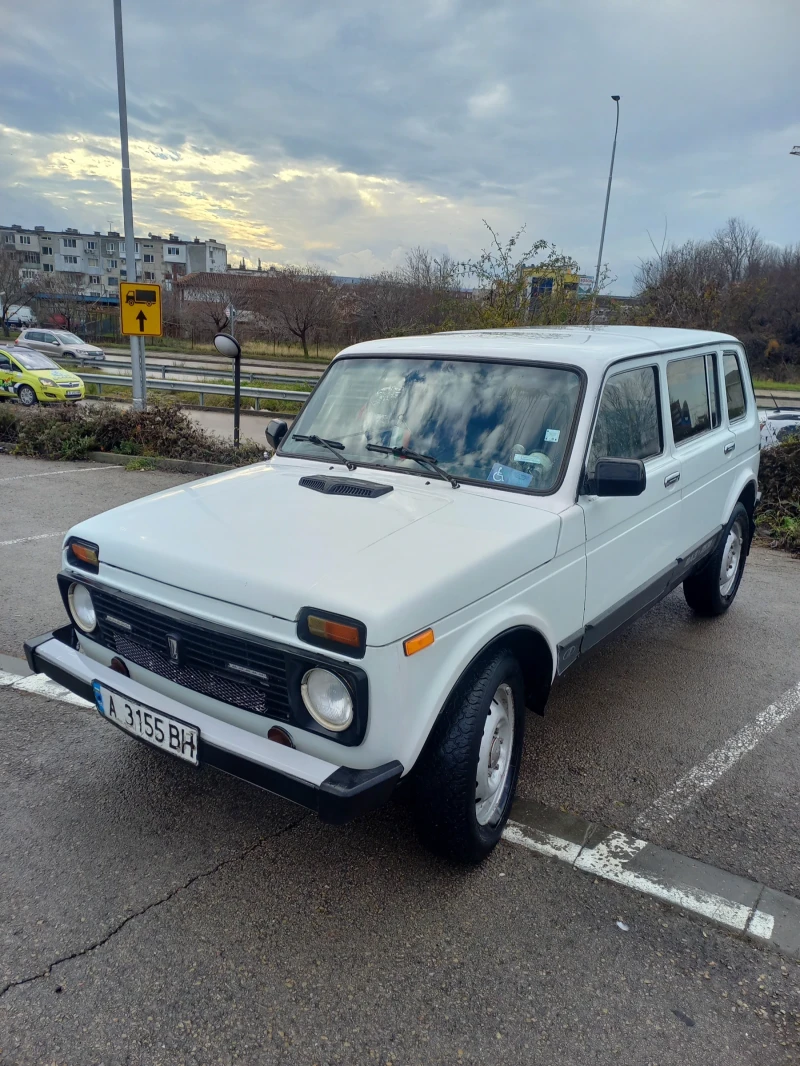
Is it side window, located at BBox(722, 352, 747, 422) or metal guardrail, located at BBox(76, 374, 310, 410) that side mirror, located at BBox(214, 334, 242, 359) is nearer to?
side window, located at BBox(722, 352, 747, 422)

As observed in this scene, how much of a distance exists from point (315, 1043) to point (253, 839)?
96 centimetres

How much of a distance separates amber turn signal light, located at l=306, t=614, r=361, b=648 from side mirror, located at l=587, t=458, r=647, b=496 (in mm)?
1454

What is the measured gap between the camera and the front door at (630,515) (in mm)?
3402

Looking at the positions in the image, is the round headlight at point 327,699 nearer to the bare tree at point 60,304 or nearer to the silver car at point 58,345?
the silver car at point 58,345

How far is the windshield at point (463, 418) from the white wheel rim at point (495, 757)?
94cm

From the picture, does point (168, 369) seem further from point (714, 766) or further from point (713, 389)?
point (714, 766)

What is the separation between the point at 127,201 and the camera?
1363cm

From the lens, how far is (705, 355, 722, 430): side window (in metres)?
4.88

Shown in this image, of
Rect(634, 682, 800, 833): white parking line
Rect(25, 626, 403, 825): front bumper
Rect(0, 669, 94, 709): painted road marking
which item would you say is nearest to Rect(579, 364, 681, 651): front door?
Rect(634, 682, 800, 833): white parking line

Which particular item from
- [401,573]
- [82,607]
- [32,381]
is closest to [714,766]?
[401,573]

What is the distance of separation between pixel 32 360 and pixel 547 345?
69.7 ft

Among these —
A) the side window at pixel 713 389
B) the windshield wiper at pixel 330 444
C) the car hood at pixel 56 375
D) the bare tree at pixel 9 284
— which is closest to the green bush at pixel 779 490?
the side window at pixel 713 389

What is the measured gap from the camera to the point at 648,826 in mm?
3188

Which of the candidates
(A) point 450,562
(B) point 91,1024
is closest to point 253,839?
(B) point 91,1024
